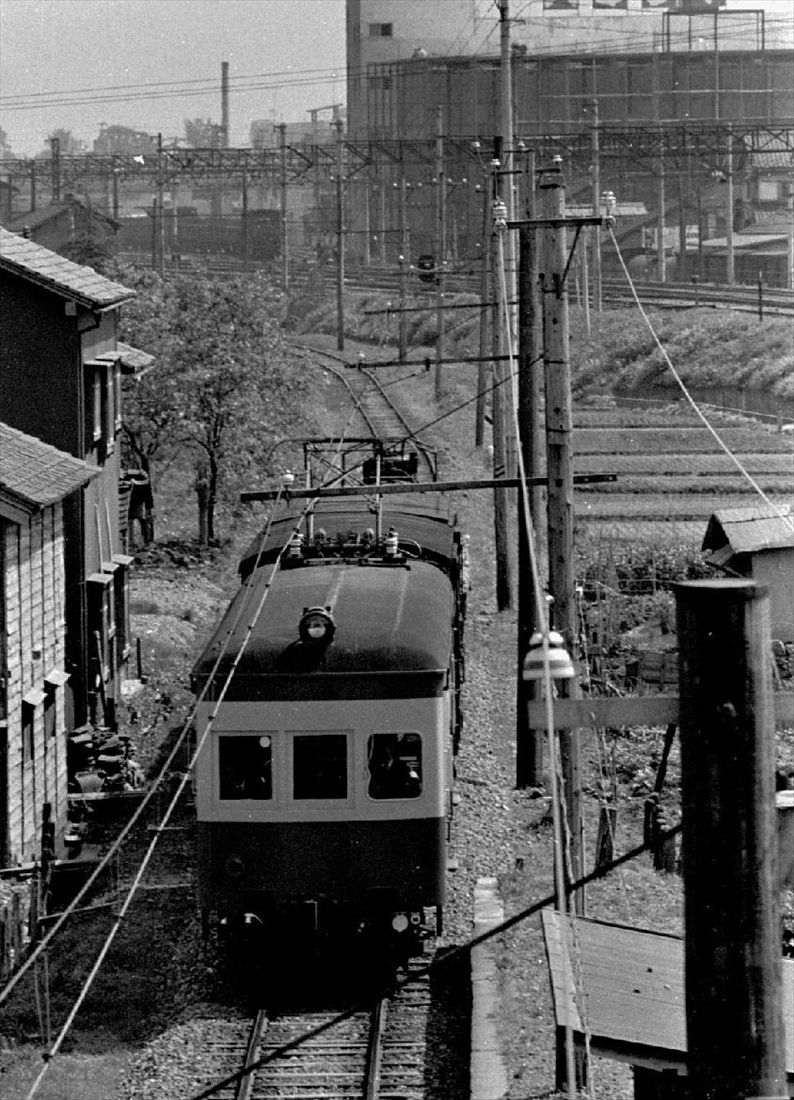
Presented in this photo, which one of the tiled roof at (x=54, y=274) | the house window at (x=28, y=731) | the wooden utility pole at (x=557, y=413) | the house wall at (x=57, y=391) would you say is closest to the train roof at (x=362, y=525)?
the wooden utility pole at (x=557, y=413)

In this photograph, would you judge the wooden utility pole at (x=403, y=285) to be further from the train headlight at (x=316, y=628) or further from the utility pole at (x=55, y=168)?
the train headlight at (x=316, y=628)

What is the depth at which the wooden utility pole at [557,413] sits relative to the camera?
39.7 ft

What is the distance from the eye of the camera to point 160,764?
17406mm

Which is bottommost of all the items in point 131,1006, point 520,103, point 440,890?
point 131,1006

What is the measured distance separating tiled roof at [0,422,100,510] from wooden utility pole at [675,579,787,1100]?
10403mm

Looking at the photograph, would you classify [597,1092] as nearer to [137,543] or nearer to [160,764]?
[160,764]

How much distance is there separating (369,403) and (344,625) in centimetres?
2779

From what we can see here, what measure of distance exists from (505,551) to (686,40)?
196ft

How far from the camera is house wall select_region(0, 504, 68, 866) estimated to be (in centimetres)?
1419

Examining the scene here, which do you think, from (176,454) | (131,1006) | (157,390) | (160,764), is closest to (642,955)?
(131,1006)

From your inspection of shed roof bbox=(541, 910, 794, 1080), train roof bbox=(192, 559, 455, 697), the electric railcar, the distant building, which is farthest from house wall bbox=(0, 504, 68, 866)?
the distant building

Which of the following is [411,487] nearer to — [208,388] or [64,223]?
[208,388]

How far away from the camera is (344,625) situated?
11.1m

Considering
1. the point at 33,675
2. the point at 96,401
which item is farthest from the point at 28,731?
the point at 96,401
